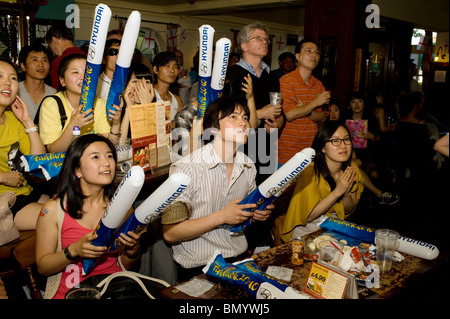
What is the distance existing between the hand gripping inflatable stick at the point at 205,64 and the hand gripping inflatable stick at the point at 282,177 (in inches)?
35.6

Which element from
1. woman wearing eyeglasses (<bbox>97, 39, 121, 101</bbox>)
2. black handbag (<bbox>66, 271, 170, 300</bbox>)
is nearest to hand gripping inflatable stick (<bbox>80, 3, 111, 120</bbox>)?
woman wearing eyeglasses (<bbox>97, 39, 121, 101</bbox>)

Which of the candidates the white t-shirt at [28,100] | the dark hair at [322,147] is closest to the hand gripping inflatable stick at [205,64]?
the dark hair at [322,147]

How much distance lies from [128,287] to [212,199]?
0.61 m

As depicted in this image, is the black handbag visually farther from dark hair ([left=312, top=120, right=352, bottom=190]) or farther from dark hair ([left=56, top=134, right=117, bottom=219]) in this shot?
dark hair ([left=312, top=120, right=352, bottom=190])

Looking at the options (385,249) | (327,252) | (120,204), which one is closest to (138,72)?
(120,204)

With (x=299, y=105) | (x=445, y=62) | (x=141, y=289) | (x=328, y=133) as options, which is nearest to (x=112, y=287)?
(x=141, y=289)

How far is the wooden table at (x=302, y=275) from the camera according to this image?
1.45 m

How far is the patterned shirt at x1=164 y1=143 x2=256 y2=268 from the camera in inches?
74.7

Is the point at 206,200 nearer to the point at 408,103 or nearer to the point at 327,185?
the point at 327,185

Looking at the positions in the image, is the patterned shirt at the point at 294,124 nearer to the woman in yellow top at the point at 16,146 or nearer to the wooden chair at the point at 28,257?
the woman in yellow top at the point at 16,146

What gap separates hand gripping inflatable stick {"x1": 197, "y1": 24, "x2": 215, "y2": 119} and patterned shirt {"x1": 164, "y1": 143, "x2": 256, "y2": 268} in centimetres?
52

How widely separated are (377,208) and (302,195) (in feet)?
9.24

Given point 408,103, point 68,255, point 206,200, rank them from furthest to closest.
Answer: point 408,103, point 206,200, point 68,255

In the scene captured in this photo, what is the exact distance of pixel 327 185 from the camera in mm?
2381
